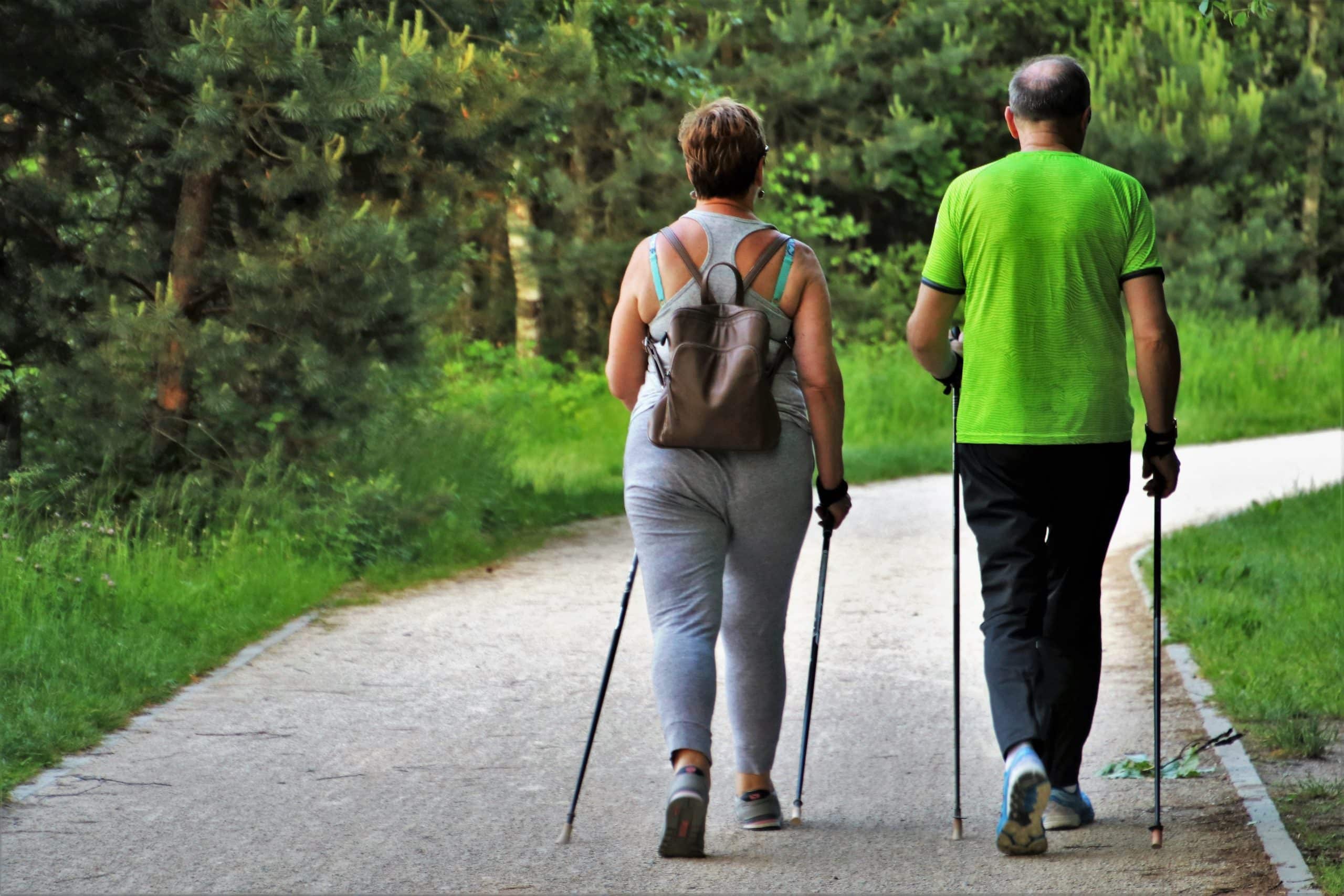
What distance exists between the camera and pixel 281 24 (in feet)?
29.5

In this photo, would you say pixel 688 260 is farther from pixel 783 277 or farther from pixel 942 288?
pixel 942 288

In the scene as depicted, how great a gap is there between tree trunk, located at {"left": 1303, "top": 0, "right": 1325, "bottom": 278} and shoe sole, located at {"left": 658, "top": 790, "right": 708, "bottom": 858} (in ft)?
93.7

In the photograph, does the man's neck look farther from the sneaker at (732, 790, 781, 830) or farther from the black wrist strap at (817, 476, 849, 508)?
the sneaker at (732, 790, 781, 830)

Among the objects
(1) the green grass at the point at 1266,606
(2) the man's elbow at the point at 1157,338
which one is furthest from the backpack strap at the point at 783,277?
(1) the green grass at the point at 1266,606

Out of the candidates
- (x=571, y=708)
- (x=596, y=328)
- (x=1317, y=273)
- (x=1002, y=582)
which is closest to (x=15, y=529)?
(x=571, y=708)

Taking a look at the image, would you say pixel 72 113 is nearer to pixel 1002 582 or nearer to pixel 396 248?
pixel 396 248

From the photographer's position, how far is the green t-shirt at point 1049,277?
15.3 ft

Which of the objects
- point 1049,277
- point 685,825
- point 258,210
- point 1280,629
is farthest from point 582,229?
point 685,825

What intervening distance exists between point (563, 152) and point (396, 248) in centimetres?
1703

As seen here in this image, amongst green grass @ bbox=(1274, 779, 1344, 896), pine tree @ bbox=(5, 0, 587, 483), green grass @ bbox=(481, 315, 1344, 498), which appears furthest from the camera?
green grass @ bbox=(481, 315, 1344, 498)

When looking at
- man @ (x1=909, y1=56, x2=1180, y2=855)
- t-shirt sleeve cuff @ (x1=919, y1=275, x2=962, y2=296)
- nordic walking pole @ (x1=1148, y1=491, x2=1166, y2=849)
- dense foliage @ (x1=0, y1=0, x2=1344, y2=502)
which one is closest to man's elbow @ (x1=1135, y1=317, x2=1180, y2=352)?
man @ (x1=909, y1=56, x2=1180, y2=855)

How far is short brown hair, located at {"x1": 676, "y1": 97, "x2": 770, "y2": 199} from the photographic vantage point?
468 centimetres

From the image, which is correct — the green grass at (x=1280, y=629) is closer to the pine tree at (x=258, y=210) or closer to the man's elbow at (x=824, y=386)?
the man's elbow at (x=824, y=386)

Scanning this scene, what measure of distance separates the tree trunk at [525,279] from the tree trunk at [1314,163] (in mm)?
14294
